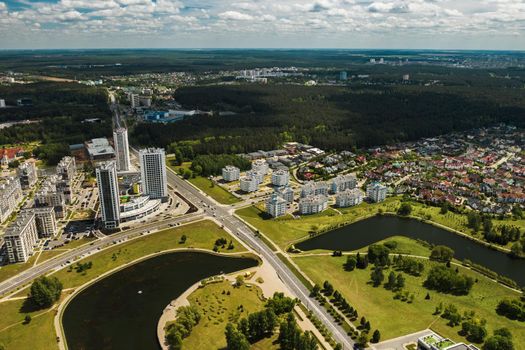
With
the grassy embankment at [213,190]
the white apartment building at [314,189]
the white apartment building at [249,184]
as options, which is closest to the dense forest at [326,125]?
the grassy embankment at [213,190]

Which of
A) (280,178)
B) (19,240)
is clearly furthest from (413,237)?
(19,240)

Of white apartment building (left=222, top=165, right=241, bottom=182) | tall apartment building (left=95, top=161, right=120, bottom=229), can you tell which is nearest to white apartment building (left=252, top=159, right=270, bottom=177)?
white apartment building (left=222, top=165, right=241, bottom=182)

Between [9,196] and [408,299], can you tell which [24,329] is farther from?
[408,299]

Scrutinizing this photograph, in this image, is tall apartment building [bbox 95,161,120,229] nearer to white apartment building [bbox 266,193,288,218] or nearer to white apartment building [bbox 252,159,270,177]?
white apartment building [bbox 266,193,288,218]

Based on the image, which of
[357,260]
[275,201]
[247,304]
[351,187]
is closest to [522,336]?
[357,260]

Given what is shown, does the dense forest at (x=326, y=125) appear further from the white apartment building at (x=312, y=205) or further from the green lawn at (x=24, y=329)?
the green lawn at (x=24, y=329)

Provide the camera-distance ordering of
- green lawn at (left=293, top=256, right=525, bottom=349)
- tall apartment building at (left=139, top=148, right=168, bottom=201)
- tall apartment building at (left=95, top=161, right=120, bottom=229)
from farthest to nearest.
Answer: tall apartment building at (left=139, top=148, right=168, bottom=201), tall apartment building at (left=95, top=161, right=120, bottom=229), green lawn at (left=293, top=256, right=525, bottom=349)

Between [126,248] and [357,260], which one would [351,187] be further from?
[126,248]
